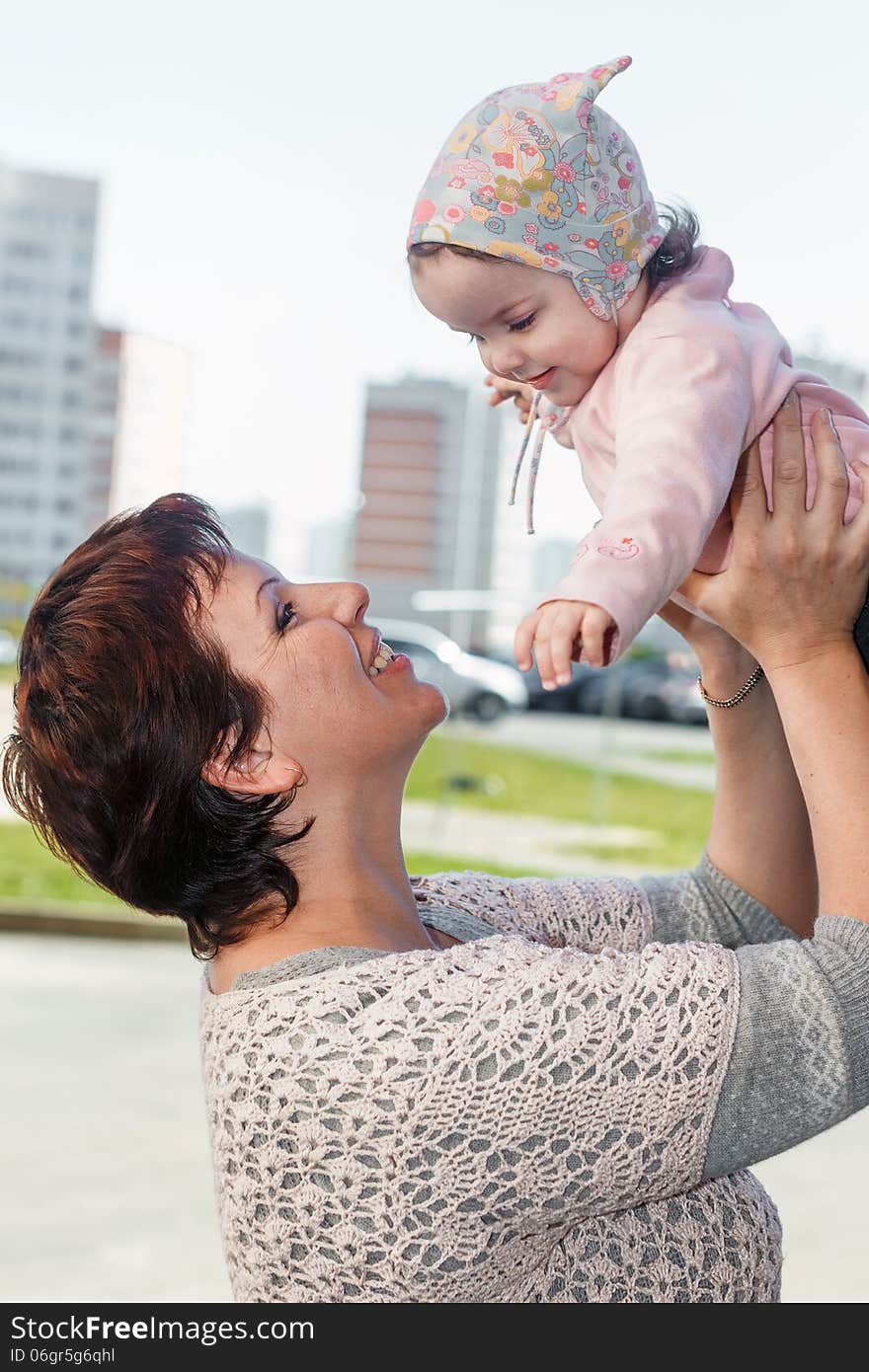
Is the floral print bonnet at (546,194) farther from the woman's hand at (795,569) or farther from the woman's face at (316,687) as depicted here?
the woman's face at (316,687)

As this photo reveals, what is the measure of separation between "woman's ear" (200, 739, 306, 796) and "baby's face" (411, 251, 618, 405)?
43 cm

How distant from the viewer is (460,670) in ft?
23.5

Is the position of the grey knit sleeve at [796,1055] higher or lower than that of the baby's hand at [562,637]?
lower

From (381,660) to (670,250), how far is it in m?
0.47

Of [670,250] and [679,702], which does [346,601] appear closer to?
[670,250]

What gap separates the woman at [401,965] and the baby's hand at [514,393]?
28 centimetres

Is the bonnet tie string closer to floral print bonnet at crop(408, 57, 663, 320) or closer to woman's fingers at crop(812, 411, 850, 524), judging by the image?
floral print bonnet at crop(408, 57, 663, 320)

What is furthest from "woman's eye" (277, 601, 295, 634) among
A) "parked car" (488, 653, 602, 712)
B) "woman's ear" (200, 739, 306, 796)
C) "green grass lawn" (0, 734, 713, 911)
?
"parked car" (488, 653, 602, 712)

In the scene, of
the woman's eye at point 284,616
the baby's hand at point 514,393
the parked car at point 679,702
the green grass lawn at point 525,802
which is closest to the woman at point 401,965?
the woman's eye at point 284,616

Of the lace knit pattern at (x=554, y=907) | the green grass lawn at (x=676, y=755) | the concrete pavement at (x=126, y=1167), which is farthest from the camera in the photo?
the green grass lawn at (x=676, y=755)

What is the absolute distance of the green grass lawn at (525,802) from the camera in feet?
21.9

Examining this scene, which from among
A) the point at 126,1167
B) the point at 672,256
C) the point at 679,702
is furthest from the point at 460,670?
the point at 672,256

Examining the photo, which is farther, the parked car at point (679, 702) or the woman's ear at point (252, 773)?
the parked car at point (679, 702)

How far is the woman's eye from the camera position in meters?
1.18
